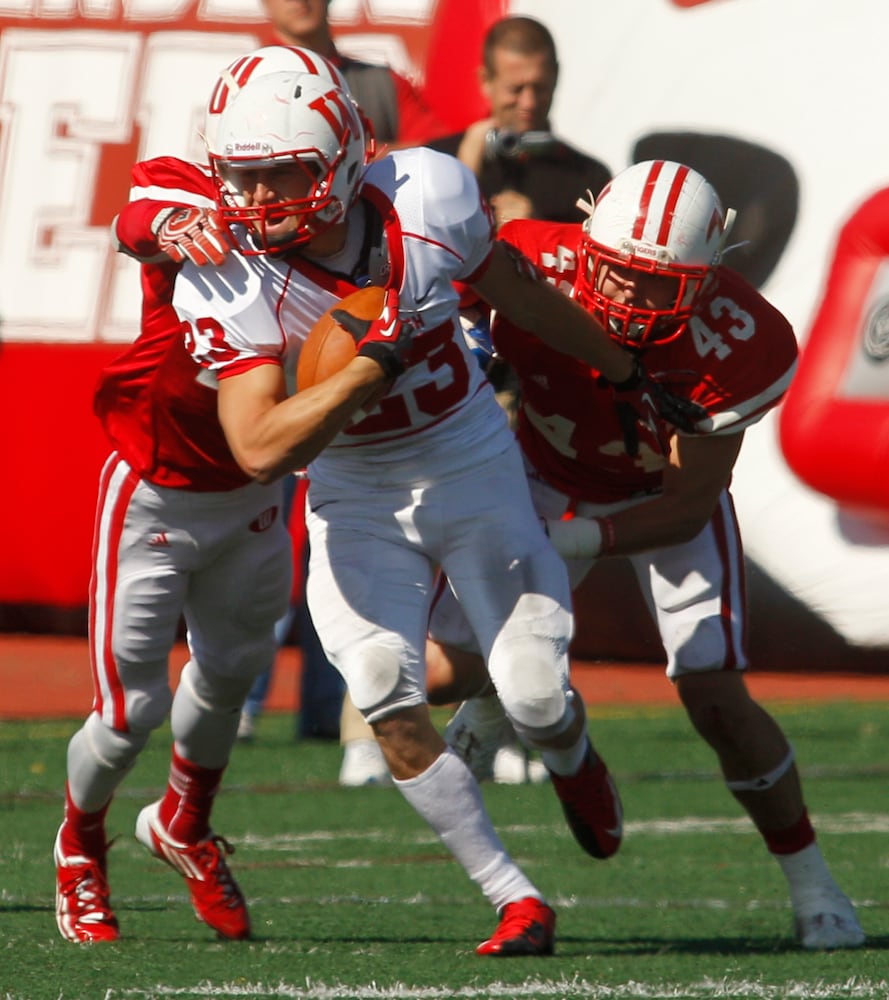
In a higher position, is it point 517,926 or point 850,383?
point 517,926

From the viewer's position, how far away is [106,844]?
4066 mm

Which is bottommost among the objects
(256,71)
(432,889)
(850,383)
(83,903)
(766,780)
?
(432,889)

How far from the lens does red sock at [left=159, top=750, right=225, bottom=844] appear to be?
4109 mm

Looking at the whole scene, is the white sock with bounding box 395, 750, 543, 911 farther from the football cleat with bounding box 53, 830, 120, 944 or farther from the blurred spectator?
the blurred spectator

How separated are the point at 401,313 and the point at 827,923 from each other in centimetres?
145

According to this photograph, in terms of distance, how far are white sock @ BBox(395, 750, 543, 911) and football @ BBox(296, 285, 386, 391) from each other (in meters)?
0.75

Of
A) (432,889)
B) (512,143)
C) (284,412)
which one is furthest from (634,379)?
(512,143)

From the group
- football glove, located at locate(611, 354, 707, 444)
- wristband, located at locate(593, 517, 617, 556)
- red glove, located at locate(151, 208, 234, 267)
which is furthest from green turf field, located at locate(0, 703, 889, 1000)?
red glove, located at locate(151, 208, 234, 267)

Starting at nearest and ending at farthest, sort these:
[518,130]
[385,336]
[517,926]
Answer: [385,336] < [517,926] < [518,130]

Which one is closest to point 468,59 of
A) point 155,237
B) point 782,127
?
point 782,127

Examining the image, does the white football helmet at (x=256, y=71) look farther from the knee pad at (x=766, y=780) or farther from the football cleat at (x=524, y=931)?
the knee pad at (x=766, y=780)

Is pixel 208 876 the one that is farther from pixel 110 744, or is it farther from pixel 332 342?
pixel 332 342

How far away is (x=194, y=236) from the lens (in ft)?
11.7

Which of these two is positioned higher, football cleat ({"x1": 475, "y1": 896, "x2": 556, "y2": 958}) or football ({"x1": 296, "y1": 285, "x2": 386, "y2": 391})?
football ({"x1": 296, "y1": 285, "x2": 386, "y2": 391})
